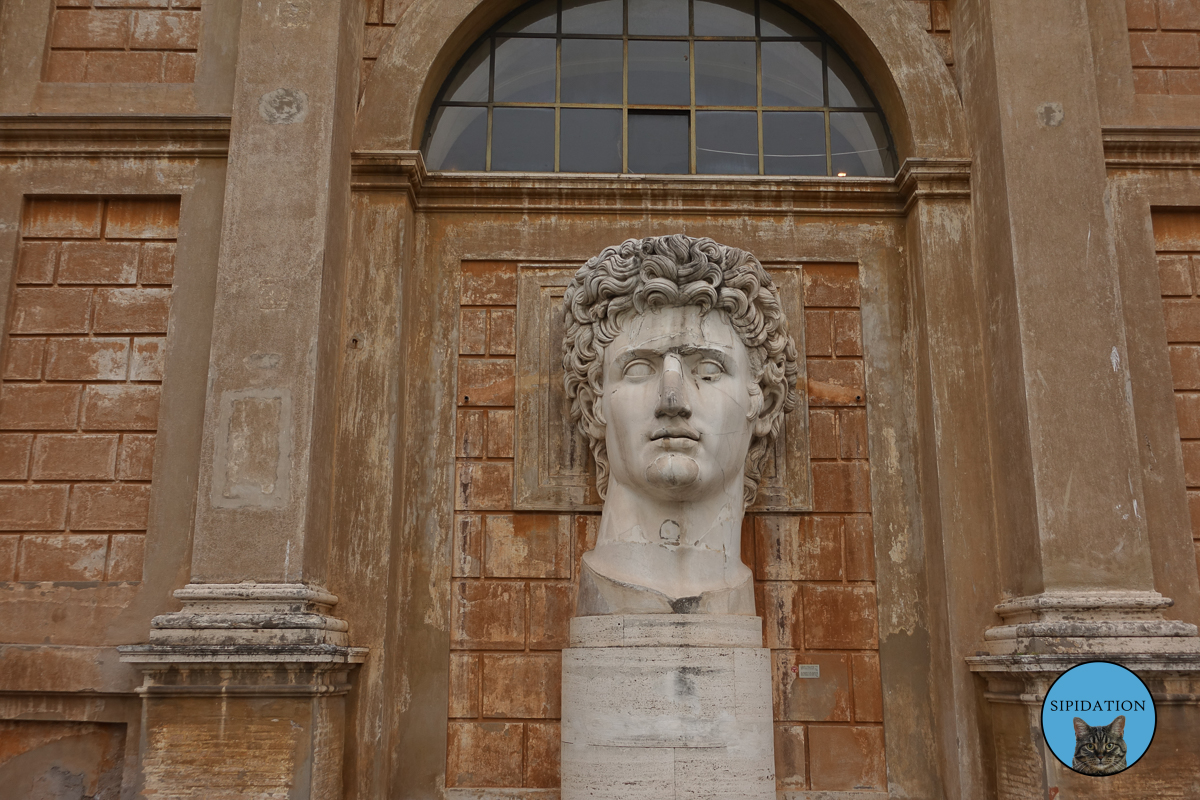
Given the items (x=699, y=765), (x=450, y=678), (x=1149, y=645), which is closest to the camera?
(x=699, y=765)

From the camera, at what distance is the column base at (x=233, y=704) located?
18.6 ft

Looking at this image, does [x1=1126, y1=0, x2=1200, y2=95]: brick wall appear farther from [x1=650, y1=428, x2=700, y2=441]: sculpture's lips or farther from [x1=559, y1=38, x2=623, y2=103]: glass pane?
[x1=650, y1=428, x2=700, y2=441]: sculpture's lips

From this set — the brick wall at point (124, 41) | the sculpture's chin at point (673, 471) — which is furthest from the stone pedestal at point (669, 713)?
the brick wall at point (124, 41)

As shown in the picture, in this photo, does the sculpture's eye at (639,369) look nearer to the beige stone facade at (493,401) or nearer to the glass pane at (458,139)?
Answer: the beige stone facade at (493,401)

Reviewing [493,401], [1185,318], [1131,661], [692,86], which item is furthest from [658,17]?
[1131,661]

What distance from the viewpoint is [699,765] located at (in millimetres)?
5504

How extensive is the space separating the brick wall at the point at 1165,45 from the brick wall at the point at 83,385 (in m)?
7.15

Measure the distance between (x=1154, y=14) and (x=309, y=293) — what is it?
6528mm

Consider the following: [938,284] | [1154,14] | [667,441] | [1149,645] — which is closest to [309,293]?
[667,441]

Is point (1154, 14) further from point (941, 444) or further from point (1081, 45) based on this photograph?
point (941, 444)

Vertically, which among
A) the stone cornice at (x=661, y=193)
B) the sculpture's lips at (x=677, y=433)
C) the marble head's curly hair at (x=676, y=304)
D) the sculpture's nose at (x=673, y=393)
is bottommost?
the sculpture's lips at (x=677, y=433)

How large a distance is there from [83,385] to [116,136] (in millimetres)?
1803

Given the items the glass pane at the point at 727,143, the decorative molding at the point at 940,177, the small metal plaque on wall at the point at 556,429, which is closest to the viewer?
the small metal plaque on wall at the point at 556,429

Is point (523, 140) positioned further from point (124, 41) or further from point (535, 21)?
point (124, 41)
